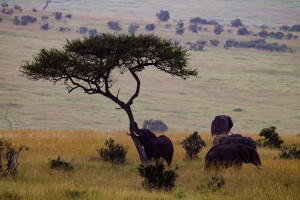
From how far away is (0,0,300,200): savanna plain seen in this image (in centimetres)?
1566

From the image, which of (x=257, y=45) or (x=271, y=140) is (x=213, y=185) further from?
(x=257, y=45)

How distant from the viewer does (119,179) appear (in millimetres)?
17594

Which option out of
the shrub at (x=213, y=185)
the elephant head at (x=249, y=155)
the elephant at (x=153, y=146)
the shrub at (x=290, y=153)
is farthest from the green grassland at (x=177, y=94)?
the shrub at (x=213, y=185)

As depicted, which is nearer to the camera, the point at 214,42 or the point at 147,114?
the point at 147,114

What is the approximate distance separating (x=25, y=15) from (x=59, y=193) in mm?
115153

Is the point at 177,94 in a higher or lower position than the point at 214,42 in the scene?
lower

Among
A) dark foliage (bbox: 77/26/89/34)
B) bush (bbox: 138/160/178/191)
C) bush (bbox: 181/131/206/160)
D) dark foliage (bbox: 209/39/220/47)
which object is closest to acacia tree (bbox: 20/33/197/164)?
bush (bbox: 181/131/206/160)

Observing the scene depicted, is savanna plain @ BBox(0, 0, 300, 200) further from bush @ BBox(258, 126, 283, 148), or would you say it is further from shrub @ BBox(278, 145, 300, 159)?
bush @ BBox(258, 126, 283, 148)

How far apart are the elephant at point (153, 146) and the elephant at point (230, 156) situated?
8.14 feet

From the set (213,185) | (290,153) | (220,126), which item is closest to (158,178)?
(213,185)

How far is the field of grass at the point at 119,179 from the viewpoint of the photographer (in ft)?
45.7

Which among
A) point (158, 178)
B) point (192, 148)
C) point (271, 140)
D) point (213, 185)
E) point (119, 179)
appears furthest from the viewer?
point (271, 140)

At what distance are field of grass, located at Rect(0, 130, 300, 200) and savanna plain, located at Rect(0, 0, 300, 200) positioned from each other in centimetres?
3

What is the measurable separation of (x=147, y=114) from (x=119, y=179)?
45853mm
